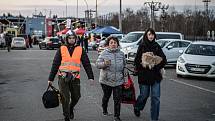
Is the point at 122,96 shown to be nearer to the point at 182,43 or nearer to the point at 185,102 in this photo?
the point at 185,102

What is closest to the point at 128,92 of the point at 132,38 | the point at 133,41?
the point at 133,41

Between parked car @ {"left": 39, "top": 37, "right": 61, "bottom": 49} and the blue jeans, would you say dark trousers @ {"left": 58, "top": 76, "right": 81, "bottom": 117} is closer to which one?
the blue jeans

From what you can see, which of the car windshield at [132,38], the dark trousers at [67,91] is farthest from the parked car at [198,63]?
the dark trousers at [67,91]

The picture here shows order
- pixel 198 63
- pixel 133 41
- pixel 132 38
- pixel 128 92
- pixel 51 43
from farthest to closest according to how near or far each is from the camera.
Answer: pixel 51 43
pixel 132 38
pixel 133 41
pixel 198 63
pixel 128 92

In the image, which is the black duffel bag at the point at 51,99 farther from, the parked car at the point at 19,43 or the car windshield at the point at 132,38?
the parked car at the point at 19,43

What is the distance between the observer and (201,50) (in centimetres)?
1947

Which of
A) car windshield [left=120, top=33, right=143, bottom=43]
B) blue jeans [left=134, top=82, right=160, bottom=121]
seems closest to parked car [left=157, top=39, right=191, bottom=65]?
car windshield [left=120, top=33, right=143, bottom=43]

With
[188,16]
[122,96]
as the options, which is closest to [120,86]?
[122,96]

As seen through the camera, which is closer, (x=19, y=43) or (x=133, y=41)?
(x=133, y=41)

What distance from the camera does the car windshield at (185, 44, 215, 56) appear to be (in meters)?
19.1

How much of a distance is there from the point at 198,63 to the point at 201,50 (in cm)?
178

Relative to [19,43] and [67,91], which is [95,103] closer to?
[67,91]

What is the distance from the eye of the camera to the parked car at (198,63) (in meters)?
17.7

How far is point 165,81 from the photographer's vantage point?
17000mm
